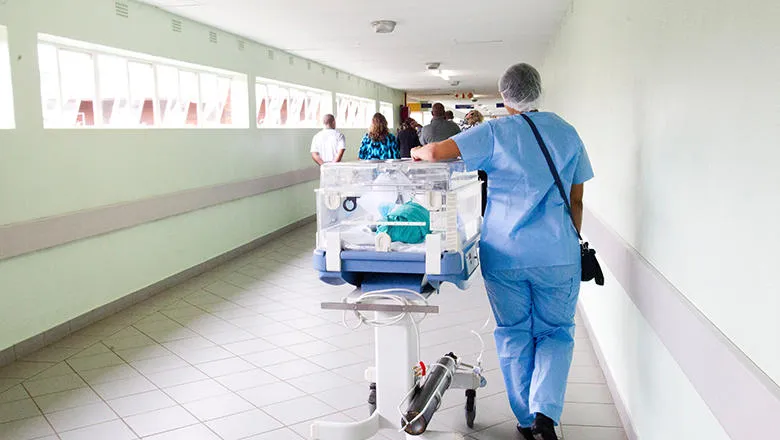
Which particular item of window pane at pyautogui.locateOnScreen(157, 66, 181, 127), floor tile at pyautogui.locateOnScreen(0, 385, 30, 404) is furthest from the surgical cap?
window pane at pyautogui.locateOnScreen(157, 66, 181, 127)

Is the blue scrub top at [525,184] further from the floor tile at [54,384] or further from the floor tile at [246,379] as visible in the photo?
the floor tile at [54,384]

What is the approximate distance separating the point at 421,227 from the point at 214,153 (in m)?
5.21

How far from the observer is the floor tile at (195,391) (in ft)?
11.7

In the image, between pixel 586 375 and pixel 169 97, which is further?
pixel 169 97

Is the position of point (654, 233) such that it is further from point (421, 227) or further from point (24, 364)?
point (24, 364)

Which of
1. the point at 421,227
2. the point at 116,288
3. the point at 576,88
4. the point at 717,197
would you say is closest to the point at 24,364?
the point at 116,288

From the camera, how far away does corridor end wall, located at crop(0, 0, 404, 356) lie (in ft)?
14.1

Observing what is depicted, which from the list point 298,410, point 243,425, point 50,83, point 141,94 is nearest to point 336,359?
point 298,410

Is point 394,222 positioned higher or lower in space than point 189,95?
lower

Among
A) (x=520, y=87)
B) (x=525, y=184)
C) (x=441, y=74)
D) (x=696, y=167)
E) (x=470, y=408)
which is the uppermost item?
(x=441, y=74)

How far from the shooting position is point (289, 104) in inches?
404

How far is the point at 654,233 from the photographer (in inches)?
97.5

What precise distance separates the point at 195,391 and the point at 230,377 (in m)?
0.25

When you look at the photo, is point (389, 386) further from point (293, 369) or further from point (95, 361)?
point (95, 361)
